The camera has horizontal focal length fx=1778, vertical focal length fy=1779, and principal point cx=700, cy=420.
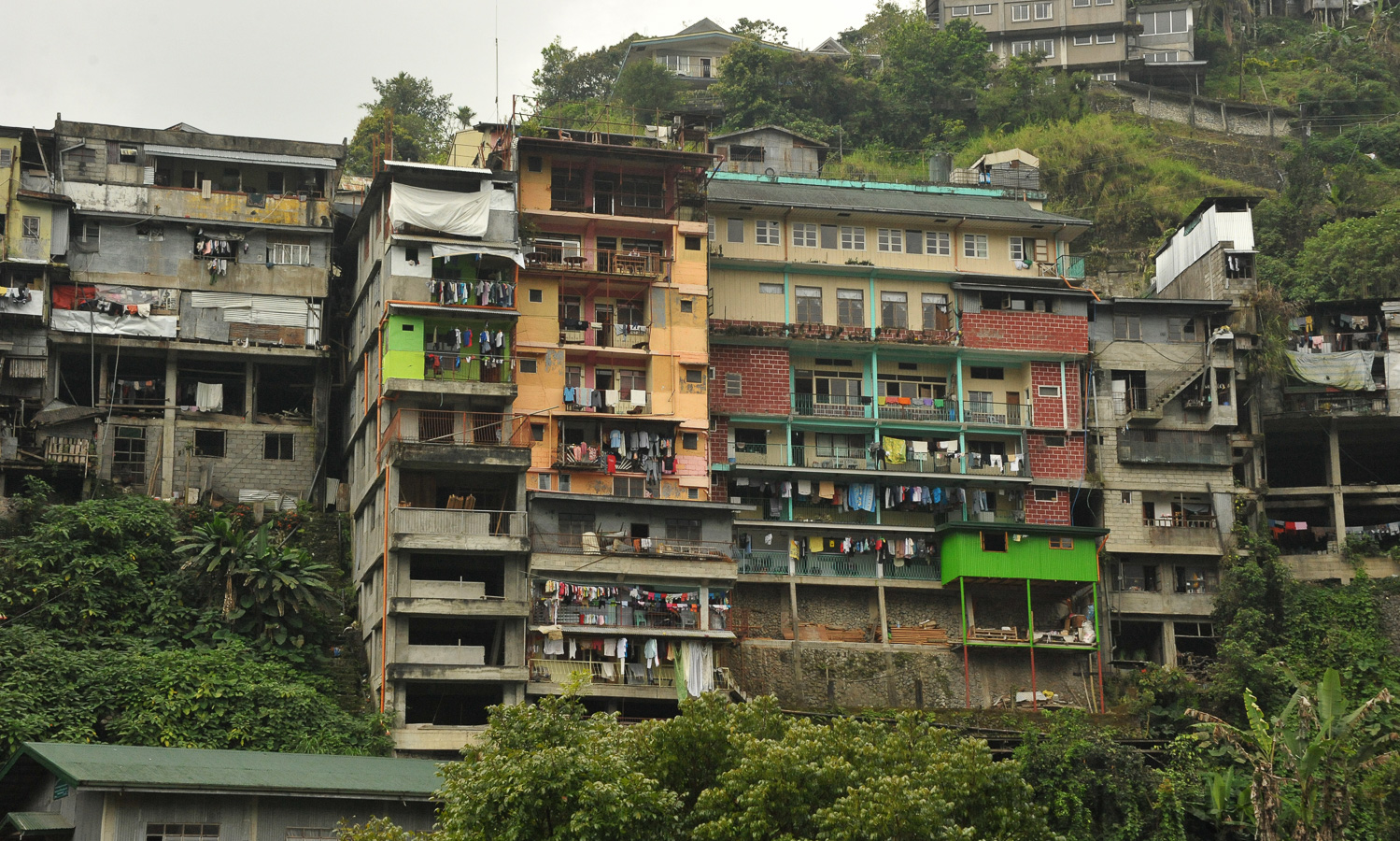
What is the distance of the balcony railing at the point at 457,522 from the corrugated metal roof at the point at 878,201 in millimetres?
15454

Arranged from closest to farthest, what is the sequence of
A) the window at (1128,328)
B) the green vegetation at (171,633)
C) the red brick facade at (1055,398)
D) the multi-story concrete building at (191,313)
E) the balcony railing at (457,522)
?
the green vegetation at (171,633)
the balcony railing at (457,522)
the multi-story concrete building at (191,313)
the red brick facade at (1055,398)
the window at (1128,328)

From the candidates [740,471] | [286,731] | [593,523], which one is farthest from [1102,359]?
[286,731]

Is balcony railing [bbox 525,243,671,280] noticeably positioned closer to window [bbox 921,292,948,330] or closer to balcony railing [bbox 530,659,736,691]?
window [bbox 921,292,948,330]

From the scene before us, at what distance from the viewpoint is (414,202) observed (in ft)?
186

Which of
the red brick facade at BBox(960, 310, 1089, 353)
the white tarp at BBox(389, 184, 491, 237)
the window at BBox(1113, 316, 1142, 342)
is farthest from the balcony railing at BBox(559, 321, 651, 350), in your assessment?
the window at BBox(1113, 316, 1142, 342)

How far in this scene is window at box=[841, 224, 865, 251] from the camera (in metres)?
64.8

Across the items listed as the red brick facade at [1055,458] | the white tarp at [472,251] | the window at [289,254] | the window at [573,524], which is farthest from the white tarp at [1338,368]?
the window at [289,254]

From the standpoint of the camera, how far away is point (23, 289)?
188 feet

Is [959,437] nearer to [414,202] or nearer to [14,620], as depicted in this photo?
[414,202]

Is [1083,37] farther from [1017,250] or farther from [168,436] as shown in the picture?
[168,436]

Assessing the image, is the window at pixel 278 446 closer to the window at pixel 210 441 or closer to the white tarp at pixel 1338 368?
the window at pixel 210 441

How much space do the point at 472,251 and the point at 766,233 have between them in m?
12.5

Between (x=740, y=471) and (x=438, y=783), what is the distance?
69.9ft

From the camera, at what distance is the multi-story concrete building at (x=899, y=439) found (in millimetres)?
58406
